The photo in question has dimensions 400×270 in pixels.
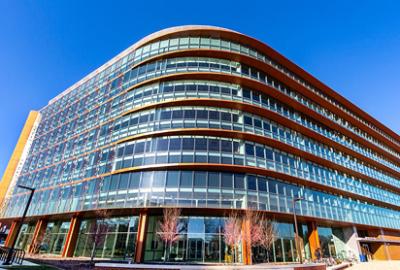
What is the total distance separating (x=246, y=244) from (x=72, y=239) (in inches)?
782

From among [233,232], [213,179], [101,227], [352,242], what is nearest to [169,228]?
[233,232]

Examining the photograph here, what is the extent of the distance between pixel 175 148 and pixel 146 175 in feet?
13.2

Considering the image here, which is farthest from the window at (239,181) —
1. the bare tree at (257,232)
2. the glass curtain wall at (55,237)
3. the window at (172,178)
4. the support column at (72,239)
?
the glass curtain wall at (55,237)

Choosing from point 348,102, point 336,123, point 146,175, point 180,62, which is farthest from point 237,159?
point 348,102

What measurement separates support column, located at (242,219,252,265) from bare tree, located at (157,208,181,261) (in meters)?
6.16

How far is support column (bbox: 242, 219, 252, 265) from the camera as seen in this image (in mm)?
21109

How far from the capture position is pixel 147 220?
23.4 metres

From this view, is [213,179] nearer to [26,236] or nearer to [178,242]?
[178,242]

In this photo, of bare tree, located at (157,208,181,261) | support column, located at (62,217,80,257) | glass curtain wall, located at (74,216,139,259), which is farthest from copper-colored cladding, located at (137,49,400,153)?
support column, located at (62,217,80,257)

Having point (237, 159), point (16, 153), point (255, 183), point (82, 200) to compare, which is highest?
point (16, 153)

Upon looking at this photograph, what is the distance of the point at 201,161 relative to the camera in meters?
23.9

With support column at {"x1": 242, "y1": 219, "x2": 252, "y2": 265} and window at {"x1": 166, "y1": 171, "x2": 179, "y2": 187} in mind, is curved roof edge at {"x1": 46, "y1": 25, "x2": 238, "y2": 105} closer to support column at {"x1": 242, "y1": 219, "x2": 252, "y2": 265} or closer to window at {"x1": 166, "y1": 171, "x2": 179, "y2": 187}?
window at {"x1": 166, "y1": 171, "x2": 179, "y2": 187}

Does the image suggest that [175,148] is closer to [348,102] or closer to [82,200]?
[82,200]

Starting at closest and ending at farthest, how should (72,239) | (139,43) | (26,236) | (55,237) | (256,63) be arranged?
(72,239), (256,63), (55,237), (139,43), (26,236)
